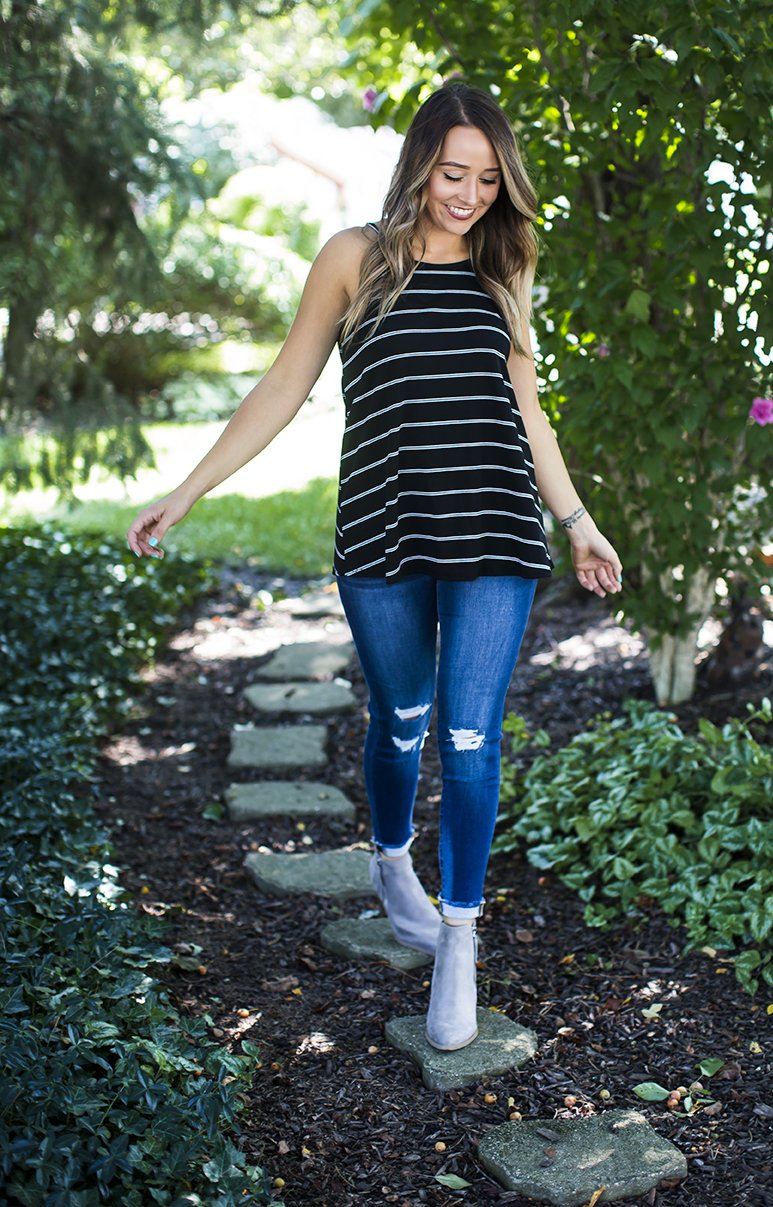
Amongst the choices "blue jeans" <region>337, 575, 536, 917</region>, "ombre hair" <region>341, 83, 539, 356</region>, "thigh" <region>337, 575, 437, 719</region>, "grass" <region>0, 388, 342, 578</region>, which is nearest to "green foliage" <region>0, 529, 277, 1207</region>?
"blue jeans" <region>337, 575, 536, 917</region>

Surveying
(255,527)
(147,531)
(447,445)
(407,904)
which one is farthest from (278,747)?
(255,527)

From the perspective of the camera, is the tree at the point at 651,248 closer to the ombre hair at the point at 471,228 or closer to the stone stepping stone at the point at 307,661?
the ombre hair at the point at 471,228

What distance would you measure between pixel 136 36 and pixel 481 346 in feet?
12.8

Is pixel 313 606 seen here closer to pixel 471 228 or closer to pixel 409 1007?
pixel 409 1007

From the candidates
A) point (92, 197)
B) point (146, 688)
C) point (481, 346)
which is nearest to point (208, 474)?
point (481, 346)

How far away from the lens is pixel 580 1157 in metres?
1.99

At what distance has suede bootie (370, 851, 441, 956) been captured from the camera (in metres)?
2.63

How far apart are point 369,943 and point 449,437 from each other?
3.97 ft

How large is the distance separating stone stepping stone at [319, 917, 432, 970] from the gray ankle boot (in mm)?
328

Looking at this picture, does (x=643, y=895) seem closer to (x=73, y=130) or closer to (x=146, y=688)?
(x=146, y=688)

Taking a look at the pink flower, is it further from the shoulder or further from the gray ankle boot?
the gray ankle boot

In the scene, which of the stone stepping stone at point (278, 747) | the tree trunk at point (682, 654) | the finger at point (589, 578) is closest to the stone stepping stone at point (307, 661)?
the stone stepping stone at point (278, 747)

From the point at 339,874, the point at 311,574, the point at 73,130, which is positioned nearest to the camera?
the point at 339,874

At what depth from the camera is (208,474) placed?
227 cm
